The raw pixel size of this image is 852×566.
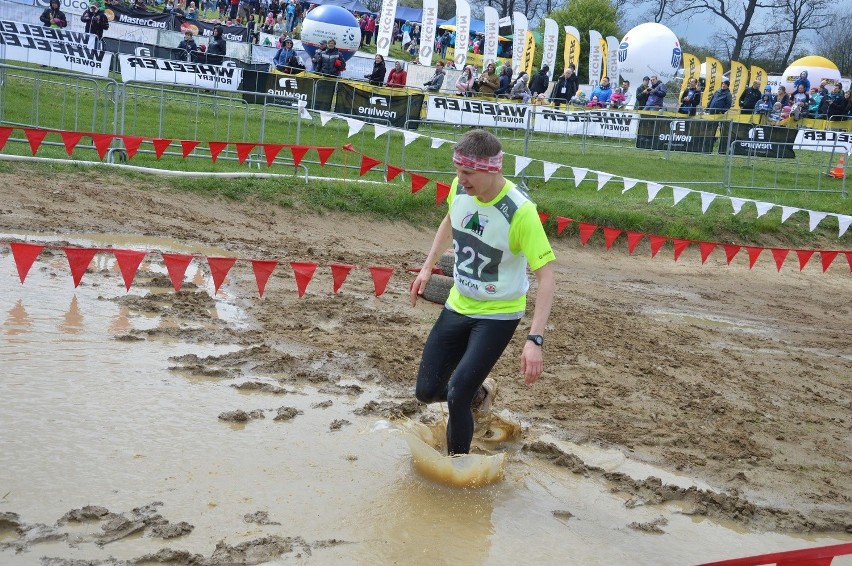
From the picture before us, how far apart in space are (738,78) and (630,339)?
2804 cm

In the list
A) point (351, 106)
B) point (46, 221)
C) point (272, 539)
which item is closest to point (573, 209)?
point (351, 106)

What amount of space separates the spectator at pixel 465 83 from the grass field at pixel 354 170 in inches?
226

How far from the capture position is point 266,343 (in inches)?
325

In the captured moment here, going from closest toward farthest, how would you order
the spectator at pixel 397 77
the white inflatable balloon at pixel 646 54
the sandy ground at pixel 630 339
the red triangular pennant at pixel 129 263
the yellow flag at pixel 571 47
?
the sandy ground at pixel 630 339, the red triangular pennant at pixel 129 263, the spectator at pixel 397 77, the yellow flag at pixel 571 47, the white inflatable balloon at pixel 646 54

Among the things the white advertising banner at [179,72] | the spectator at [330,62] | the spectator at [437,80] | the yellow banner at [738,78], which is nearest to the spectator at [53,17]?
the white advertising banner at [179,72]

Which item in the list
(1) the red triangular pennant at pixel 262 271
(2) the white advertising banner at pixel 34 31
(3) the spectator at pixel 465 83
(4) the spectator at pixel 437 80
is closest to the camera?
(1) the red triangular pennant at pixel 262 271

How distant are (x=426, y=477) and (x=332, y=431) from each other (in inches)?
34.8

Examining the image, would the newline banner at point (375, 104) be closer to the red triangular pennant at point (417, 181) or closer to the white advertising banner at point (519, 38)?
the red triangular pennant at point (417, 181)

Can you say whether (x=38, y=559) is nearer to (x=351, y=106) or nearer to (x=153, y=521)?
(x=153, y=521)

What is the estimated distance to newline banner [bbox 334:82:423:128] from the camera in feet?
70.2

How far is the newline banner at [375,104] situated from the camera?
2139cm

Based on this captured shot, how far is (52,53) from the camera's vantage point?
2088 centimetres

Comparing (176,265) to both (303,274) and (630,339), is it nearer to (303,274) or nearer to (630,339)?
(303,274)

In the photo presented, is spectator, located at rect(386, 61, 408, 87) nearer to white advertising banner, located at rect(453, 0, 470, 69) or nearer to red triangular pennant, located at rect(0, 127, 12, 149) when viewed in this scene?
white advertising banner, located at rect(453, 0, 470, 69)
